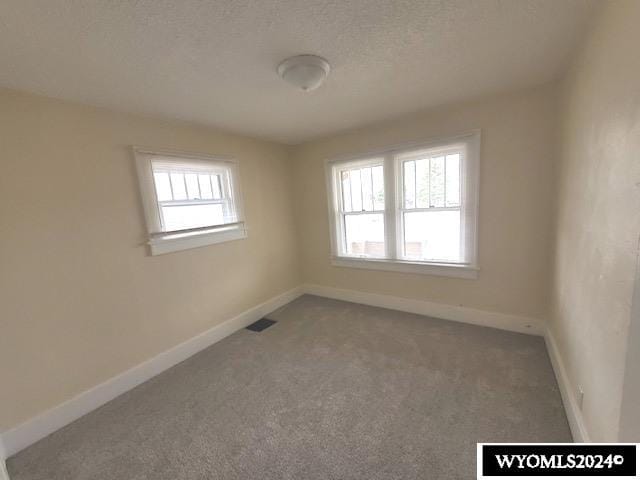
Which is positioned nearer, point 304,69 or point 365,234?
point 304,69

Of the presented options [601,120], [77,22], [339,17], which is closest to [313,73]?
[339,17]

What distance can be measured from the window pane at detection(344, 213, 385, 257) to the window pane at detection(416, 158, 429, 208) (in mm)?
513

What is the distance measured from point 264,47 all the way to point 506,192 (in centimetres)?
244

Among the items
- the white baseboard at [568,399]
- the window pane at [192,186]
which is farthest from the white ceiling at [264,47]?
the white baseboard at [568,399]

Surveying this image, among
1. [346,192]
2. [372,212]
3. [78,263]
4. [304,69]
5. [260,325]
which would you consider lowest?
[260,325]

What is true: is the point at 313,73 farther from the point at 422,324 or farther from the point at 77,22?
the point at 422,324

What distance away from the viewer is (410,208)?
10.2 ft

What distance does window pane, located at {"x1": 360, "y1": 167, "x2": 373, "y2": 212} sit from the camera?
3.37m

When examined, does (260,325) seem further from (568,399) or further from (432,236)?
(568,399)

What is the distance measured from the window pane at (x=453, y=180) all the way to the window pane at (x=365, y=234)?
83cm

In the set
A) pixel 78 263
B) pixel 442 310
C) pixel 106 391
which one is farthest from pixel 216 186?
pixel 442 310

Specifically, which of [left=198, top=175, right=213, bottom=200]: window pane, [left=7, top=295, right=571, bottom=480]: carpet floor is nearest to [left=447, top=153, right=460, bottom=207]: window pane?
[left=7, top=295, right=571, bottom=480]: carpet floor

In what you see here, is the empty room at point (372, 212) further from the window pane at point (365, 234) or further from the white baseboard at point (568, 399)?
the window pane at point (365, 234)

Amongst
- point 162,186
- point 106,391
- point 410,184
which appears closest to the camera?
point 106,391
